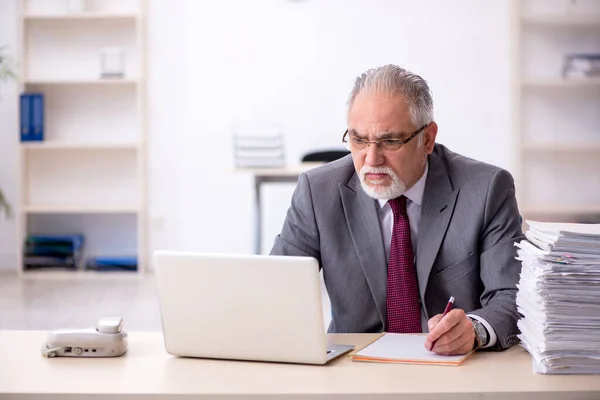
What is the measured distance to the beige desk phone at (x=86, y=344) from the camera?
5.34 feet

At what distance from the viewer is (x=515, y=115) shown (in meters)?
6.11

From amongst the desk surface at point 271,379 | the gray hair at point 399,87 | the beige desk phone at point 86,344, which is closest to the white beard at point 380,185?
the gray hair at point 399,87

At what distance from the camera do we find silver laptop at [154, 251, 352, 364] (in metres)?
1.49

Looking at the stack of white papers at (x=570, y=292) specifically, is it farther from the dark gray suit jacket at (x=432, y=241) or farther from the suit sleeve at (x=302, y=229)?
the suit sleeve at (x=302, y=229)

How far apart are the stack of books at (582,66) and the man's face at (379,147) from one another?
4.40 metres

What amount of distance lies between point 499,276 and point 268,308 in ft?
2.12

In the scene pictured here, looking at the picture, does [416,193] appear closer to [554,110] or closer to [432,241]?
[432,241]

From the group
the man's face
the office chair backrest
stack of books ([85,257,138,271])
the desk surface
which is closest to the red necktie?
the man's face

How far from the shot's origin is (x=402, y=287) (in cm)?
201

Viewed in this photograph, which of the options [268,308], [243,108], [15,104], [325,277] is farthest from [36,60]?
[268,308]

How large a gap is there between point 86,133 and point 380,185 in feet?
15.5

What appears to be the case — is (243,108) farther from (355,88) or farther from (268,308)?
(268,308)

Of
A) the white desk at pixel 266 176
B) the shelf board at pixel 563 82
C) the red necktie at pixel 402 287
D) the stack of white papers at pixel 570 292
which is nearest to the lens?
the stack of white papers at pixel 570 292

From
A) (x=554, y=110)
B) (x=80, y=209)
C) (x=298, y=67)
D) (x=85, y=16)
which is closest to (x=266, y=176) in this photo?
(x=298, y=67)
